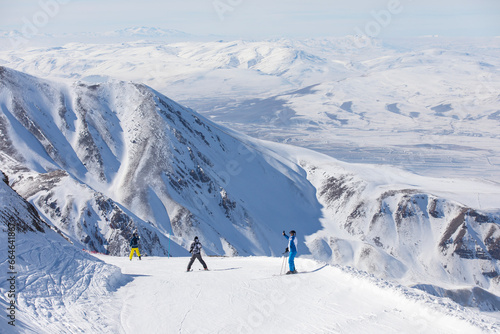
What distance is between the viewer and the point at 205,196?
85250mm

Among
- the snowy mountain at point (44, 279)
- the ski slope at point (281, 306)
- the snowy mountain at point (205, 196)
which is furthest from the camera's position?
the snowy mountain at point (205, 196)

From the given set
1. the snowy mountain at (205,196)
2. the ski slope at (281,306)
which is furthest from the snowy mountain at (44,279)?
the snowy mountain at (205,196)

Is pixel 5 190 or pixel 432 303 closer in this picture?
pixel 432 303

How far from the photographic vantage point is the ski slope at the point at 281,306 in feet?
48.0

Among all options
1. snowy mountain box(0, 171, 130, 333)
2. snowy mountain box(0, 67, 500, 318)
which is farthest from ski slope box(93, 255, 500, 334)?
→ snowy mountain box(0, 67, 500, 318)

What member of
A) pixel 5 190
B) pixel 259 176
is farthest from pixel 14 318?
pixel 259 176

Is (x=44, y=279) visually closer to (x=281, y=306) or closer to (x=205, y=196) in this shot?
(x=281, y=306)

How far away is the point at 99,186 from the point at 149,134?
1576 centimetres

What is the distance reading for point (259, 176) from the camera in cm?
10106

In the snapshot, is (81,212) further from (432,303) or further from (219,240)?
(432,303)

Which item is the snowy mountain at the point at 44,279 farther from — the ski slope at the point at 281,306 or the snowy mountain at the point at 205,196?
the snowy mountain at the point at 205,196

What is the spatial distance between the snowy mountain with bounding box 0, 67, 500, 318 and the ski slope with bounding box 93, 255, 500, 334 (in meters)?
44.7

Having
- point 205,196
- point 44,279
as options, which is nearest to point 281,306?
point 44,279

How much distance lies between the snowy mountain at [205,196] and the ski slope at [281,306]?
147 ft
